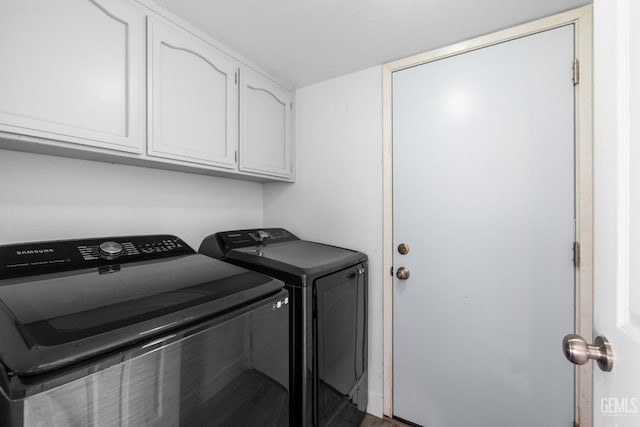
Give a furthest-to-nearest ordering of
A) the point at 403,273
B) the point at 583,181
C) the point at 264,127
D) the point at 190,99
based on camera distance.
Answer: the point at 264,127 < the point at 403,273 < the point at 190,99 < the point at 583,181

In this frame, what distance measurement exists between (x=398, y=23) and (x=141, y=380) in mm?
1822

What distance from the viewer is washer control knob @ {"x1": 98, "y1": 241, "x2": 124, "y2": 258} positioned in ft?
3.58

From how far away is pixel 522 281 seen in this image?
1.40 metres

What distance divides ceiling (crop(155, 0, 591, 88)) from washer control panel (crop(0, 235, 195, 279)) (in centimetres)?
114

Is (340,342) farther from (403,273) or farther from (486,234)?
(486,234)

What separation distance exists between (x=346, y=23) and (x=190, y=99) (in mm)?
927

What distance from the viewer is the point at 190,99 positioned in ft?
4.59

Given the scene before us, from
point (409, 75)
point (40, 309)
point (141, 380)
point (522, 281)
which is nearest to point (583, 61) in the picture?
point (409, 75)

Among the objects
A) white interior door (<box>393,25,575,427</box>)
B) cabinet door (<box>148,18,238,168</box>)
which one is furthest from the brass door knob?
cabinet door (<box>148,18,238,168</box>)

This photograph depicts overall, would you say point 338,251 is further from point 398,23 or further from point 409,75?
point 398,23

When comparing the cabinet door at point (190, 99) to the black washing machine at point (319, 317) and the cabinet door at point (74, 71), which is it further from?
the black washing machine at point (319, 317)

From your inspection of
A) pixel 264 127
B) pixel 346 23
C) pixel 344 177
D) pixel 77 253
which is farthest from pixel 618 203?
pixel 264 127

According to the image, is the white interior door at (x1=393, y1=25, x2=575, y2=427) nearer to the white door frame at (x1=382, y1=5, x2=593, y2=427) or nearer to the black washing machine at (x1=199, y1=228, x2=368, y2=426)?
the white door frame at (x1=382, y1=5, x2=593, y2=427)

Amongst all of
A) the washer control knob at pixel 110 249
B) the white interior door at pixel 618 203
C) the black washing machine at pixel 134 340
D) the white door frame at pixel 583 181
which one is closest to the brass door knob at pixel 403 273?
the white door frame at pixel 583 181
